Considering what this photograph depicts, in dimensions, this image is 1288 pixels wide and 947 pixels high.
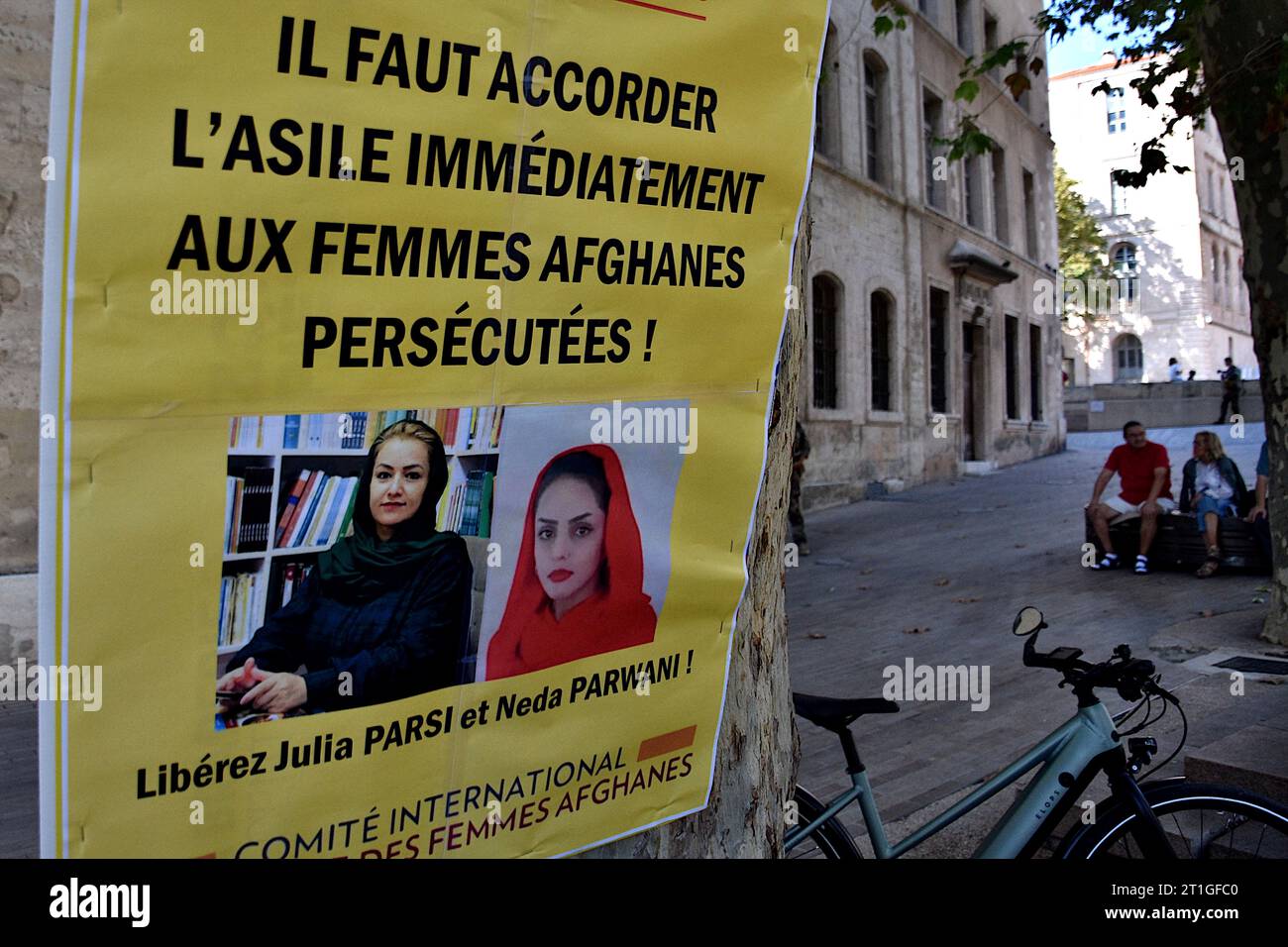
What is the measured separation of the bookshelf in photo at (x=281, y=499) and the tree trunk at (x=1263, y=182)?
6740 millimetres

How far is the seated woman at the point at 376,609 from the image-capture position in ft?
5.72

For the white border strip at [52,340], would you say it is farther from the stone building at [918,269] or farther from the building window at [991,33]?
the building window at [991,33]

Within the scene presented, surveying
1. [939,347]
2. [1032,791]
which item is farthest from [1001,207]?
[1032,791]

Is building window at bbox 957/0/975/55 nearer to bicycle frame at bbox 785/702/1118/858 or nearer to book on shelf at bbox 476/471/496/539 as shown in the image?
bicycle frame at bbox 785/702/1118/858

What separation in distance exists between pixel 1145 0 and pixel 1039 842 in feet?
21.4

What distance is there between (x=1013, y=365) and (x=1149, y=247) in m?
29.9

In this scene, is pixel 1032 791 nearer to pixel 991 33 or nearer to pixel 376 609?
pixel 376 609

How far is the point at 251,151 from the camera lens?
5.32ft

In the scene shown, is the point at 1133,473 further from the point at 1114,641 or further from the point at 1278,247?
the point at 1278,247

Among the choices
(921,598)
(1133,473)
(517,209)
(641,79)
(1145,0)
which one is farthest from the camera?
(1133,473)

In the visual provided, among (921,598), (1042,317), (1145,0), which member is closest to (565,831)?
(1145,0)

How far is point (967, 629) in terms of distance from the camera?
8594 millimetres

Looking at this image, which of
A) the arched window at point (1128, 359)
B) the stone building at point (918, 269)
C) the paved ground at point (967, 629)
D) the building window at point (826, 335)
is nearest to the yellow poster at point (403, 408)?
the paved ground at point (967, 629)

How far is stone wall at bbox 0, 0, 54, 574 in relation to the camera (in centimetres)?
745
